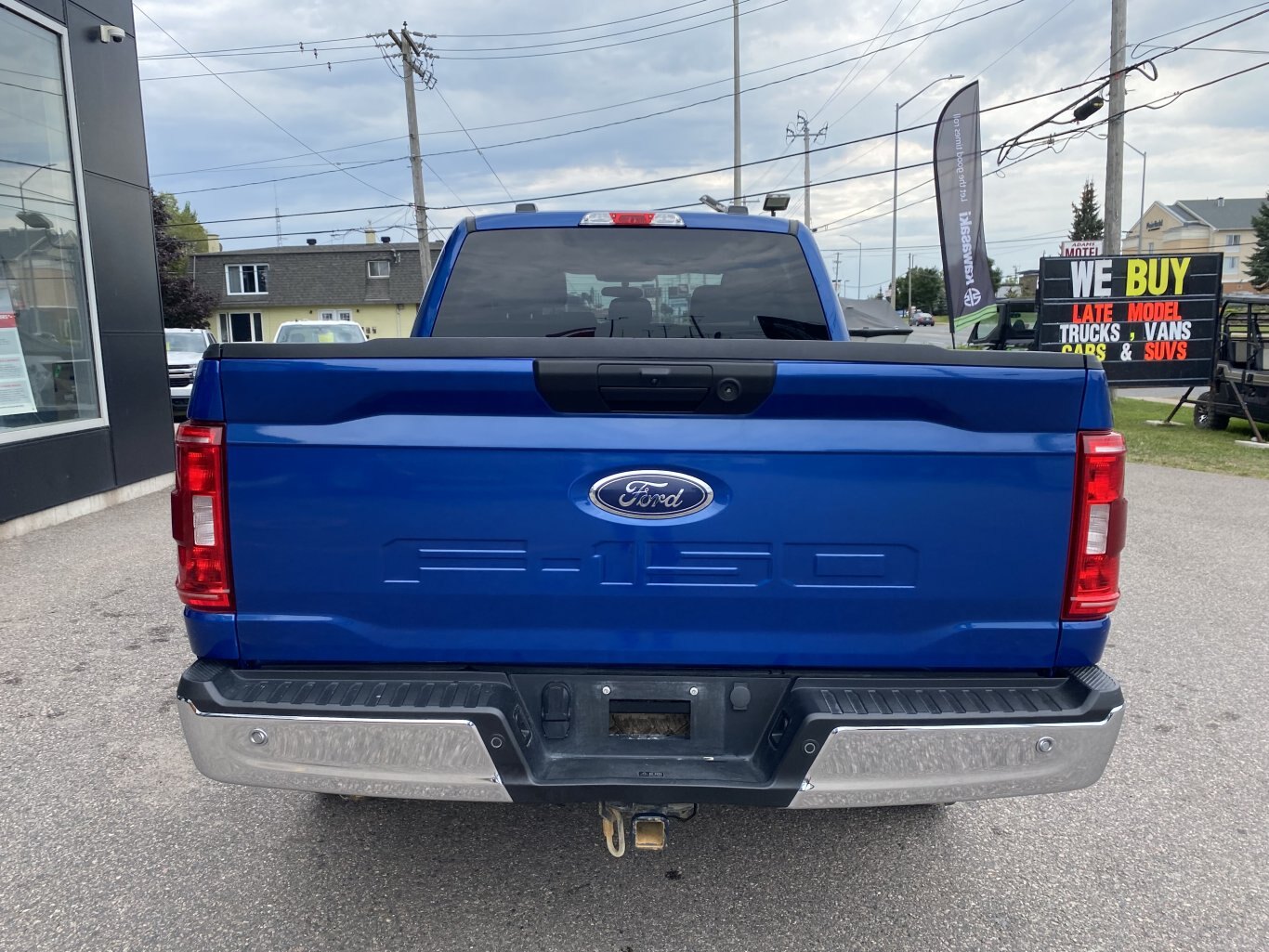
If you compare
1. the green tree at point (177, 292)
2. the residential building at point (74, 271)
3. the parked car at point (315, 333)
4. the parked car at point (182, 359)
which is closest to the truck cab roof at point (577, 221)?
the residential building at point (74, 271)

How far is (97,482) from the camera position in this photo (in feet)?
27.9

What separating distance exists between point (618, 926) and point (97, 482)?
8023mm

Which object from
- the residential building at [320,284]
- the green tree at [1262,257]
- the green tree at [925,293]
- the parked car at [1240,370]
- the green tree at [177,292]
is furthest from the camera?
the green tree at [925,293]

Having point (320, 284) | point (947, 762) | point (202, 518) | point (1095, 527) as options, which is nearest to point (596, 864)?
point (947, 762)

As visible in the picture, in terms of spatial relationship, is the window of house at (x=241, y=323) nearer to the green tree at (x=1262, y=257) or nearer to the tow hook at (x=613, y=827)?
the tow hook at (x=613, y=827)

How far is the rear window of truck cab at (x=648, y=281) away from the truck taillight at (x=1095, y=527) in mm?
1636

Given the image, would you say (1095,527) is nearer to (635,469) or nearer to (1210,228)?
(635,469)

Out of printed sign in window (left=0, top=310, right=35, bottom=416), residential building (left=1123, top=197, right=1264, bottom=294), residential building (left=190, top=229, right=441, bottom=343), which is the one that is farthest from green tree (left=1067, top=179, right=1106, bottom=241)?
printed sign in window (left=0, top=310, right=35, bottom=416)

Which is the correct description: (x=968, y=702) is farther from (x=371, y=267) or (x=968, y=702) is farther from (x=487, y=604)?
(x=371, y=267)

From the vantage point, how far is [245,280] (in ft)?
136

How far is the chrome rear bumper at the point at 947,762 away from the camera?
2.01 meters

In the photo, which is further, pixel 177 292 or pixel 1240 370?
pixel 177 292

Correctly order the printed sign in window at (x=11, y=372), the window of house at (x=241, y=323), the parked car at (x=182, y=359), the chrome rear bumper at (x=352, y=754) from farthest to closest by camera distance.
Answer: the window of house at (x=241, y=323) < the parked car at (x=182, y=359) < the printed sign in window at (x=11, y=372) < the chrome rear bumper at (x=352, y=754)

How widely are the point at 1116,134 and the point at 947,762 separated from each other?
18671mm
